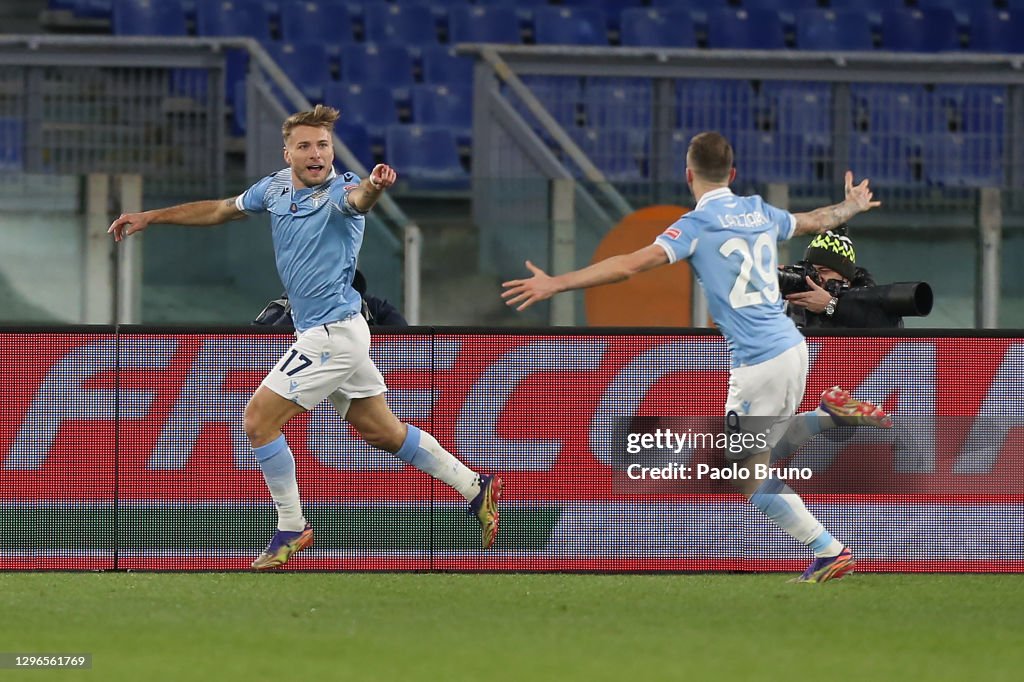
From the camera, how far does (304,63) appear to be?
17281 millimetres

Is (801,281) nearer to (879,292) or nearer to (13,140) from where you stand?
(879,292)

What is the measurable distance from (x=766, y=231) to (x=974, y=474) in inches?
63.5

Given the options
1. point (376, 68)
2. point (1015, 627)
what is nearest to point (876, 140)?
point (376, 68)

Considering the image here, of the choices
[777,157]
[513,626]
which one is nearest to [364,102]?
[777,157]

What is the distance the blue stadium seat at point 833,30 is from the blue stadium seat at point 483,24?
2806 mm

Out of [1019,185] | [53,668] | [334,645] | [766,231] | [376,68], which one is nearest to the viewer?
[53,668]

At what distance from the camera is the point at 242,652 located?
6039 millimetres

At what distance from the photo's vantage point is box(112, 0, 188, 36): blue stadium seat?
1730 centimetres

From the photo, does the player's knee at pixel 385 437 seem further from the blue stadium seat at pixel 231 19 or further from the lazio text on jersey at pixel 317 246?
the blue stadium seat at pixel 231 19

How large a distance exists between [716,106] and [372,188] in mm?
7783

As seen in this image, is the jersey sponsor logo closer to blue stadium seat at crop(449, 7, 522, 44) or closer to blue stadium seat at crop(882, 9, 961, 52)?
blue stadium seat at crop(449, 7, 522, 44)

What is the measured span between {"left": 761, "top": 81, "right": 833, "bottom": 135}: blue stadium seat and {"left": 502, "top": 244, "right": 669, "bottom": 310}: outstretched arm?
24.9ft

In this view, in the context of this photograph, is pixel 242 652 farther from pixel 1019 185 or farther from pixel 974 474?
pixel 1019 185

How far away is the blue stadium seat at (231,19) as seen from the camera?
1756 centimetres
